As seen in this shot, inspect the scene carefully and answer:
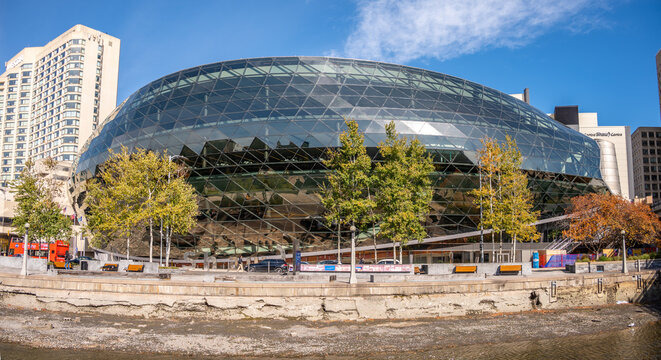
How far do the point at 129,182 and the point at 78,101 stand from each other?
118 meters

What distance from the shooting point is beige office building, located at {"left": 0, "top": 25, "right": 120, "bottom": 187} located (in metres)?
145

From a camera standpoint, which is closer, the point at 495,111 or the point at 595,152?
the point at 495,111

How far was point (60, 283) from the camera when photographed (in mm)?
26938

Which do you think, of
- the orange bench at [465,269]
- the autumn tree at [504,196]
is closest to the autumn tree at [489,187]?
the autumn tree at [504,196]

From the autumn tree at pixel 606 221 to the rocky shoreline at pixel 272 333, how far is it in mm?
24975

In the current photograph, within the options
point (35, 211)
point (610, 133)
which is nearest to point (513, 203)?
point (35, 211)

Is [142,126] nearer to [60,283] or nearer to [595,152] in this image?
[60,283]

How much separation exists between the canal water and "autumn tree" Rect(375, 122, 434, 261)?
17069mm

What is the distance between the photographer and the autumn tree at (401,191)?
39344mm

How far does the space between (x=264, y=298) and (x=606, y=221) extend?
39483 millimetres

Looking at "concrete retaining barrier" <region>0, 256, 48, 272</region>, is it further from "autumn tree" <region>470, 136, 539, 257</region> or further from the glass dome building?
"autumn tree" <region>470, 136, 539, 257</region>

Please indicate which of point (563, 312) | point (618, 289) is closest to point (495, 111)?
point (618, 289)

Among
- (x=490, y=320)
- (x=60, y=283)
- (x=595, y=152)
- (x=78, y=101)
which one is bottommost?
(x=490, y=320)

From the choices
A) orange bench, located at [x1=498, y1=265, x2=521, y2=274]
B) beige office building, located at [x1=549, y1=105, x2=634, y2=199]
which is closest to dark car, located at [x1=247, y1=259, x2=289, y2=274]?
orange bench, located at [x1=498, y1=265, x2=521, y2=274]
